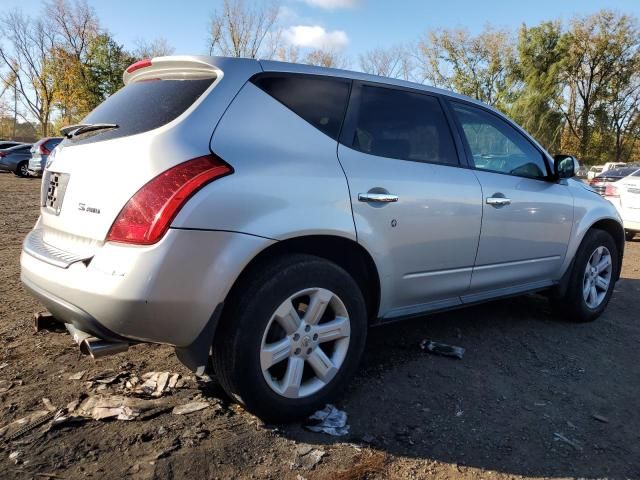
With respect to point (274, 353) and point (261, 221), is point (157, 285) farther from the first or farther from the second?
point (274, 353)

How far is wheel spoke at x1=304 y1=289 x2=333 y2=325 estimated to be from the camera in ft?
8.53

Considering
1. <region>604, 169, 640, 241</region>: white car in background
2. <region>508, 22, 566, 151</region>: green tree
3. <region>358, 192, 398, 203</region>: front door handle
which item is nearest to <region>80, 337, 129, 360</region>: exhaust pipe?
<region>358, 192, 398, 203</region>: front door handle

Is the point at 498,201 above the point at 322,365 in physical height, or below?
above

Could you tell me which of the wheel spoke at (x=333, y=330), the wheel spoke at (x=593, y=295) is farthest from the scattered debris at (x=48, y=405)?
the wheel spoke at (x=593, y=295)

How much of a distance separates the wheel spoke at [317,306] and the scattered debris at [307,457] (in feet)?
1.90

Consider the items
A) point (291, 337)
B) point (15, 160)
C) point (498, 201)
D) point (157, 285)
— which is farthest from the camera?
point (15, 160)

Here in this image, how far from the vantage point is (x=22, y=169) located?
22.2 m

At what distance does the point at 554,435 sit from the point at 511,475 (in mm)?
486

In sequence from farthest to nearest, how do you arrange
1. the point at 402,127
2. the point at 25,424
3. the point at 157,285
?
the point at 402,127, the point at 25,424, the point at 157,285

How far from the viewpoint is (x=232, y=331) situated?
2.36m

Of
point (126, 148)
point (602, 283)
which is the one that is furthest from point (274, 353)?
point (602, 283)

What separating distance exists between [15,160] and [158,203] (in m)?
23.4

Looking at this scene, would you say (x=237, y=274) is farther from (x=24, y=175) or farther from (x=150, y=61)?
(x=24, y=175)

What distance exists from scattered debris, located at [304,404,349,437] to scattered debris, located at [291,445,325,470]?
0.17 m
